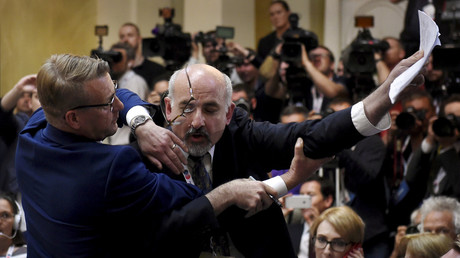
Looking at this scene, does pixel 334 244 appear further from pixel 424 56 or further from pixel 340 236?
pixel 424 56

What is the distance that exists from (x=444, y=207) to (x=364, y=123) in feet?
7.69

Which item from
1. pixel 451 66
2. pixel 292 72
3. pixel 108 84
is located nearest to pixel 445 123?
pixel 451 66

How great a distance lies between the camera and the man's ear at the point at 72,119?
2.60 meters

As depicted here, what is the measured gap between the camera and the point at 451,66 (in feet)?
19.8

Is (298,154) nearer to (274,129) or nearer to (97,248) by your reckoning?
(274,129)

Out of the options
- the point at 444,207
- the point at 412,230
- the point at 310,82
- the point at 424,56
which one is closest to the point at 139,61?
the point at 310,82

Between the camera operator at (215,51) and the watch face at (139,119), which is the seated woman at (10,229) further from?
the camera operator at (215,51)

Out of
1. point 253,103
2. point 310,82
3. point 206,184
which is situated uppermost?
point 206,184

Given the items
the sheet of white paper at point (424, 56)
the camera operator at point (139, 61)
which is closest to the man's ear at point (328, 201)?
the camera operator at point (139, 61)

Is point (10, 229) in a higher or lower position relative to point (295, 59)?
lower

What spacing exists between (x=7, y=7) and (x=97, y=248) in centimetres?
573

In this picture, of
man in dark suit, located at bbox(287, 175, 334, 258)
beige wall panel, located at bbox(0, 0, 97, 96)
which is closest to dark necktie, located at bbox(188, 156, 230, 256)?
man in dark suit, located at bbox(287, 175, 334, 258)

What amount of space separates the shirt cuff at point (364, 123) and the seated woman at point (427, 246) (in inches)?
59.7

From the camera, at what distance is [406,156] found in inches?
233
